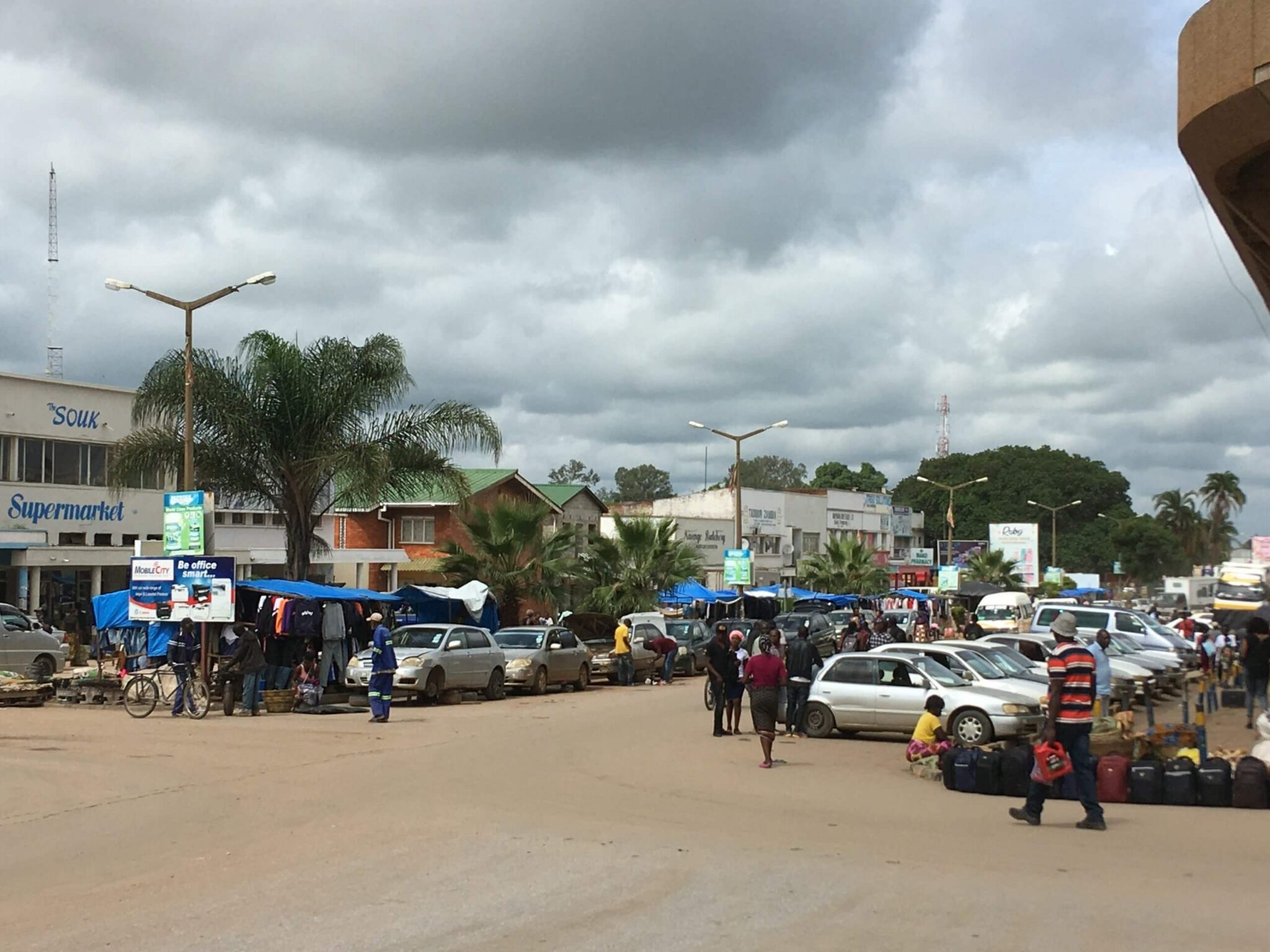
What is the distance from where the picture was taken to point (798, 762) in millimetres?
16938

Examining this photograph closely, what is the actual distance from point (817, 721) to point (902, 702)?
1.48 m

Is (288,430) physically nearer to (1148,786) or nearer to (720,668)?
(720,668)

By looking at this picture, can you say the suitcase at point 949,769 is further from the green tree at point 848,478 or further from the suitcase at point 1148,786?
the green tree at point 848,478

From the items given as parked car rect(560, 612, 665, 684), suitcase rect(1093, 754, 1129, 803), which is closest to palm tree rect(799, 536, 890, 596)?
parked car rect(560, 612, 665, 684)

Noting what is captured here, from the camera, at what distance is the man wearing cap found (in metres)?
21.6

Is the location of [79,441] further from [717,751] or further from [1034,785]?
[1034,785]

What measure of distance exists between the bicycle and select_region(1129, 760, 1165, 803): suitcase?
15.2 m

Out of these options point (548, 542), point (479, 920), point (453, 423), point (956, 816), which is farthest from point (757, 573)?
point (479, 920)

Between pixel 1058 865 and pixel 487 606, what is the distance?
89.0ft

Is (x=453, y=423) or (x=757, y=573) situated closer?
(x=453, y=423)

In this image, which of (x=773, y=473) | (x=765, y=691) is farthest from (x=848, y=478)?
(x=765, y=691)

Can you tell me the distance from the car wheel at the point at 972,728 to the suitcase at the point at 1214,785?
218 inches

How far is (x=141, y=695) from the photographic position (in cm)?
2284

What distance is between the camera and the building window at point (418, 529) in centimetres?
5734
